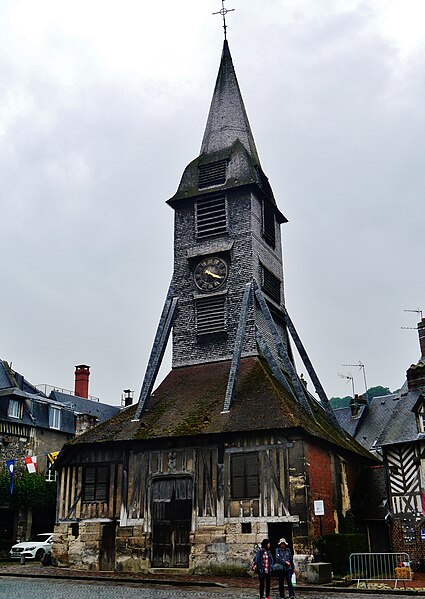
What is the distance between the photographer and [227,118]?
1087 inches

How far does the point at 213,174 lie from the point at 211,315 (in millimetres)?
5845

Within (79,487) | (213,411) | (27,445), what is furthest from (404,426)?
(27,445)

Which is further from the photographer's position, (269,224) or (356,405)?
(356,405)

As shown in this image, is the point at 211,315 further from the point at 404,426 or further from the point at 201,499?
the point at 404,426

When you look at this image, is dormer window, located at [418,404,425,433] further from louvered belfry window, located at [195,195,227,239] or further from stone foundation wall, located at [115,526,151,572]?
louvered belfry window, located at [195,195,227,239]

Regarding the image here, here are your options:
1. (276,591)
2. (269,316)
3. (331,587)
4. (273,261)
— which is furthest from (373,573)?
(273,261)

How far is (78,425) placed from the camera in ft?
88.1

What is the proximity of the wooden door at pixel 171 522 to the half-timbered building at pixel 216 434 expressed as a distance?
1.2 inches

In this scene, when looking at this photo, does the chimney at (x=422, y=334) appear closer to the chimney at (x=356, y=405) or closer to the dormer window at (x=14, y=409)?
the chimney at (x=356, y=405)

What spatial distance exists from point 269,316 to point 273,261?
3.99 meters

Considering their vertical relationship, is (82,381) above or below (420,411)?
above

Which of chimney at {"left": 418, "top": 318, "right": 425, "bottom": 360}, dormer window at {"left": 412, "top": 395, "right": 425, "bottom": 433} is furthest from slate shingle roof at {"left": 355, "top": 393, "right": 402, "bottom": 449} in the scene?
dormer window at {"left": 412, "top": 395, "right": 425, "bottom": 433}

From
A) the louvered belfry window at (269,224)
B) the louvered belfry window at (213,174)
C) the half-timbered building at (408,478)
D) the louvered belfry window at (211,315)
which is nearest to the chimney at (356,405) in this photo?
the louvered belfry window at (269,224)

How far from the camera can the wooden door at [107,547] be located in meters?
19.9
